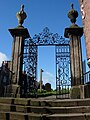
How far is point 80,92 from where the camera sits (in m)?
9.26

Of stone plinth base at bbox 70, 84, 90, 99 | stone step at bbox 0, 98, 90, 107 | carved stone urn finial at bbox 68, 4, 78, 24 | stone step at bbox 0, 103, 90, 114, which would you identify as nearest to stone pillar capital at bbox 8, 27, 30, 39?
carved stone urn finial at bbox 68, 4, 78, 24

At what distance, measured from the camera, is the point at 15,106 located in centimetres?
639

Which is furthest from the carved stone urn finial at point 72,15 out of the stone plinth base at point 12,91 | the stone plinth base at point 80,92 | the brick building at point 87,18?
the brick building at point 87,18

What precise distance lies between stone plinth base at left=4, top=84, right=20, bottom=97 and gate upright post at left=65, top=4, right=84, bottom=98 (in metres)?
3.05

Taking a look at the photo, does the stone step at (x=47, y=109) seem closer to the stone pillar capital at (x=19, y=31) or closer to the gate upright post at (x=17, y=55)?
the gate upright post at (x=17, y=55)

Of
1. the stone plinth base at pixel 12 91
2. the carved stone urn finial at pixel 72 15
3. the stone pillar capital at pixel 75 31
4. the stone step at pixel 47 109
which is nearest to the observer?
the stone step at pixel 47 109

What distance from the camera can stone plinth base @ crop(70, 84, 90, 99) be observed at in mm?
8547

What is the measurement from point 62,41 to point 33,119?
7.89 metres

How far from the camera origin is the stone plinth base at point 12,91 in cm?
1035

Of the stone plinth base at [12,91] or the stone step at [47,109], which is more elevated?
the stone plinth base at [12,91]

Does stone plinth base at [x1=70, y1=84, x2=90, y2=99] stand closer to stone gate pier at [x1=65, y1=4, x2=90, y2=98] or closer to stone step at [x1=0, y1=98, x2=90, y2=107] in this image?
stone gate pier at [x1=65, y1=4, x2=90, y2=98]

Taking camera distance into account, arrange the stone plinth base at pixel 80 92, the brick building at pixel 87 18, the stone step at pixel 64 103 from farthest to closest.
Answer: the stone plinth base at pixel 80 92, the stone step at pixel 64 103, the brick building at pixel 87 18

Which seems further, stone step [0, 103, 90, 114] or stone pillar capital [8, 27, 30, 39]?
stone pillar capital [8, 27, 30, 39]

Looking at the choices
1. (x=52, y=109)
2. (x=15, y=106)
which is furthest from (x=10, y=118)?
(x=52, y=109)
